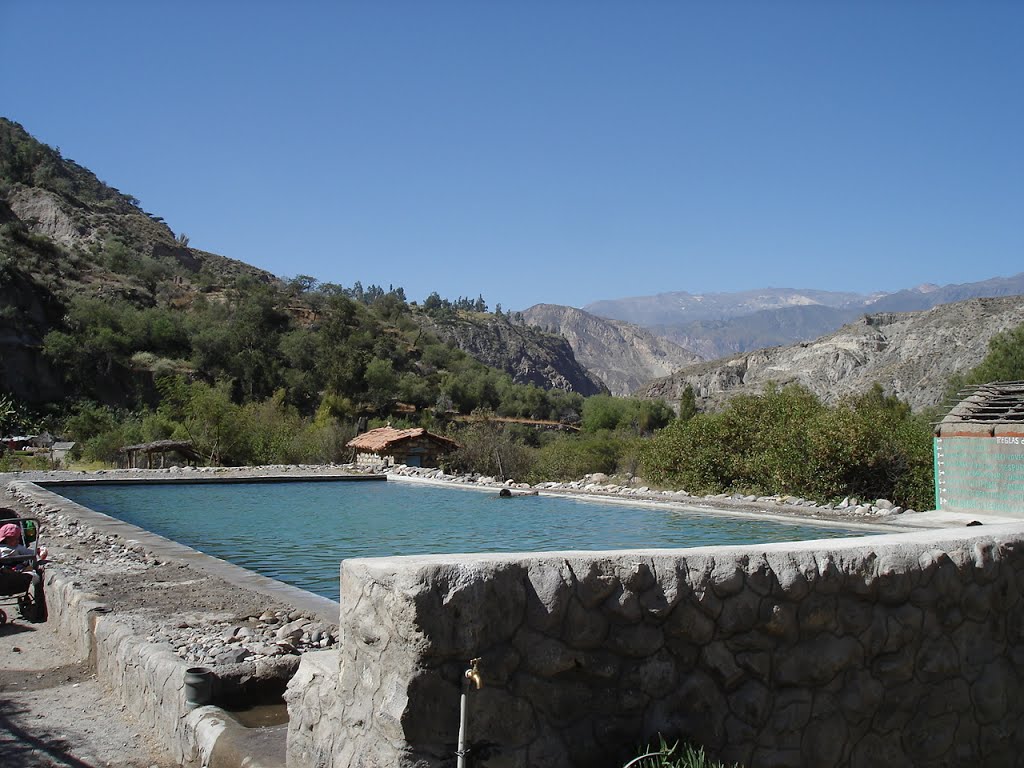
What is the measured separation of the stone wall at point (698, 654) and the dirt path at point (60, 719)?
167 cm

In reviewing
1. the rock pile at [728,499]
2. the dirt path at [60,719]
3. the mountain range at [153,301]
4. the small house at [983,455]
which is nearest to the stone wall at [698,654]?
the dirt path at [60,719]

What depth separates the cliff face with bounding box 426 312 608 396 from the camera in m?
117

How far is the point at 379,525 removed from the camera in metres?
15.4

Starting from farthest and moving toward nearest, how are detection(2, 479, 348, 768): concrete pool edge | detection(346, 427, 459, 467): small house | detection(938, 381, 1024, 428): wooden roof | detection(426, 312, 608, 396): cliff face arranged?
detection(426, 312, 608, 396): cliff face < detection(346, 427, 459, 467): small house < detection(938, 381, 1024, 428): wooden roof < detection(2, 479, 348, 768): concrete pool edge

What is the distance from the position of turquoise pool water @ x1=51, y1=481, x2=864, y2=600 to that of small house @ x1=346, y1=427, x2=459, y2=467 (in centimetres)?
948

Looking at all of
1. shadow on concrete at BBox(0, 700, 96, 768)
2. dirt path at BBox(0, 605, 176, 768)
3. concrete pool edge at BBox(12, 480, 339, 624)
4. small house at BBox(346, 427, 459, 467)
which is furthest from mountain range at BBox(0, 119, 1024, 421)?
shadow on concrete at BBox(0, 700, 96, 768)

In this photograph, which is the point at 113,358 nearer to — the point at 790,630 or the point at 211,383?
the point at 211,383

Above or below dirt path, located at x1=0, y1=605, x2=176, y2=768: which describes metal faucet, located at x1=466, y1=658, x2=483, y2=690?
above

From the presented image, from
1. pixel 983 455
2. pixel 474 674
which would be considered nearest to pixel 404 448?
pixel 983 455

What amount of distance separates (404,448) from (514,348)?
9411 centimetres

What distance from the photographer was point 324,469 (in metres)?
30.4

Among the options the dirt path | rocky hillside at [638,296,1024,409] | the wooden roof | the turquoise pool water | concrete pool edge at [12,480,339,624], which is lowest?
the turquoise pool water

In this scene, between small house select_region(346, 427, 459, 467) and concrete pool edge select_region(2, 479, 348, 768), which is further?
small house select_region(346, 427, 459, 467)

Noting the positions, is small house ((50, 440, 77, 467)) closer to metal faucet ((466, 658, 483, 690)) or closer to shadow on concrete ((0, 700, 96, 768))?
shadow on concrete ((0, 700, 96, 768))
